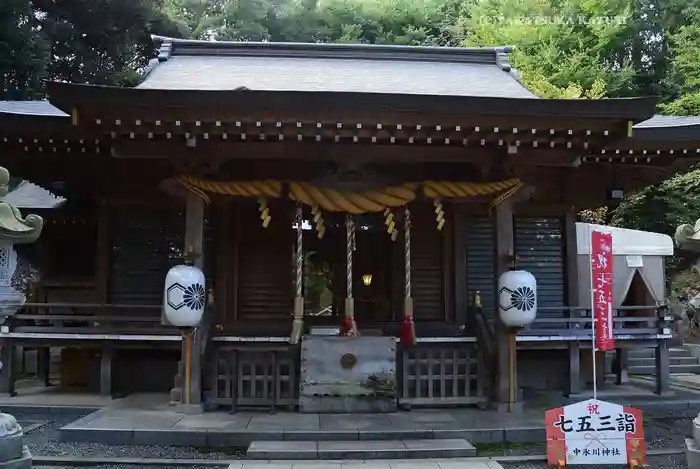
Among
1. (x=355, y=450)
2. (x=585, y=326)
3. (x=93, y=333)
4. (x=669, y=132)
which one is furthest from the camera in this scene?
(x=585, y=326)

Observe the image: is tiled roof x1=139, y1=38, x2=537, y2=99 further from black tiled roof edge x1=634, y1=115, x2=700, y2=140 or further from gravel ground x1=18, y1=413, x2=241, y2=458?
gravel ground x1=18, y1=413, x2=241, y2=458

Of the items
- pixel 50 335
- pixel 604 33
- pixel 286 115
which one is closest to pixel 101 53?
pixel 50 335

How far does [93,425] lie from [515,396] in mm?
4505

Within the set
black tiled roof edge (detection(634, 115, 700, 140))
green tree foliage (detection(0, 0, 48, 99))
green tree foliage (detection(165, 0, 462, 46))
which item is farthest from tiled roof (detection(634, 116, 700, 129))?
green tree foliage (detection(165, 0, 462, 46))

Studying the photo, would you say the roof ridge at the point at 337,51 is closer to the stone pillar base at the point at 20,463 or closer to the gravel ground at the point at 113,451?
the gravel ground at the point at 113,451

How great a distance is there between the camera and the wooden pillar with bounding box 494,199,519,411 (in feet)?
22.5

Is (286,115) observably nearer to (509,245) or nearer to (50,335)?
(509,245)

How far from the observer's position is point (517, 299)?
6633 millimetres

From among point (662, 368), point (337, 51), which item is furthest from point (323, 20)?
point (662, 368)

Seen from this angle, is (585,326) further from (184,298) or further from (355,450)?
(184,298)

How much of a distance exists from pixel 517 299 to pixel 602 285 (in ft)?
2.91

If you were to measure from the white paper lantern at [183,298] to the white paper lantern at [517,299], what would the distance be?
10.9 feet

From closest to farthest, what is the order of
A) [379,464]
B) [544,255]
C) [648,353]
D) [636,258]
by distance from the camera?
[379,464] → [544,255] → [648,353] → [636,258]

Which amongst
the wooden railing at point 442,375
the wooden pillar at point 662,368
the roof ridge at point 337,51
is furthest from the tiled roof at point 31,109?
the wooden pillar at point 662,368
